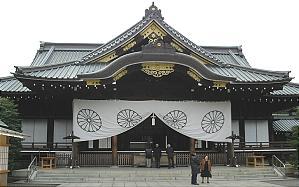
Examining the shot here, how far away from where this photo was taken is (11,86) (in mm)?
22672

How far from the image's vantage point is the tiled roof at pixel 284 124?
26.0m

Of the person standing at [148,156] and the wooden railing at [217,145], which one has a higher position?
the wooden railing at [217,145]

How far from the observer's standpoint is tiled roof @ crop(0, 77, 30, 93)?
2180 cm

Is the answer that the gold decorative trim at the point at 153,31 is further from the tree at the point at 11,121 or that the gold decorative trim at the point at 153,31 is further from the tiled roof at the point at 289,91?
the tree at the point at 11,121

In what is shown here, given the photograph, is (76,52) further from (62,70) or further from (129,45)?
(129,45)

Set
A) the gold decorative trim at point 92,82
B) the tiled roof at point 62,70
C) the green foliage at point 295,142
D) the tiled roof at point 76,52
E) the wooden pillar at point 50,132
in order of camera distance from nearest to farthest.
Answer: the green foliage at point 295,142 < the gold decorative trim at point 92,82 < the tiled roof at point 62,70 < the wooden pillar at point 50,132 < the tiled roof at point 76,52

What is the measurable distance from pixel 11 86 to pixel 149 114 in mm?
8887

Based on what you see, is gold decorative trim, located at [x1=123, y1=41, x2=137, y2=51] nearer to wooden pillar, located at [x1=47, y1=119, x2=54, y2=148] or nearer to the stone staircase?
wooden pillar, located at [x1=47, y1=119, x2=54, y2=148]

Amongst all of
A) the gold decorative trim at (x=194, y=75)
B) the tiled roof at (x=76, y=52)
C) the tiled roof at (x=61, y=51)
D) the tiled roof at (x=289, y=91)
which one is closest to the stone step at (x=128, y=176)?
the gold decorative trim at (x=194, y=75)

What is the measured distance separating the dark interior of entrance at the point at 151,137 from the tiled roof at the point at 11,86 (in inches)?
261

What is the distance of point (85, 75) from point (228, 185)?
905 cm

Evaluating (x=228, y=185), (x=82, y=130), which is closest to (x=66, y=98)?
(x=82, y=130)

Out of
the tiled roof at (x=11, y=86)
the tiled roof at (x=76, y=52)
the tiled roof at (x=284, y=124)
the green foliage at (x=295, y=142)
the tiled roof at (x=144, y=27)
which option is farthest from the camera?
the tiled roof at (x=76, y=52)

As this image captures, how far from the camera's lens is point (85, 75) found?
62.9ft
